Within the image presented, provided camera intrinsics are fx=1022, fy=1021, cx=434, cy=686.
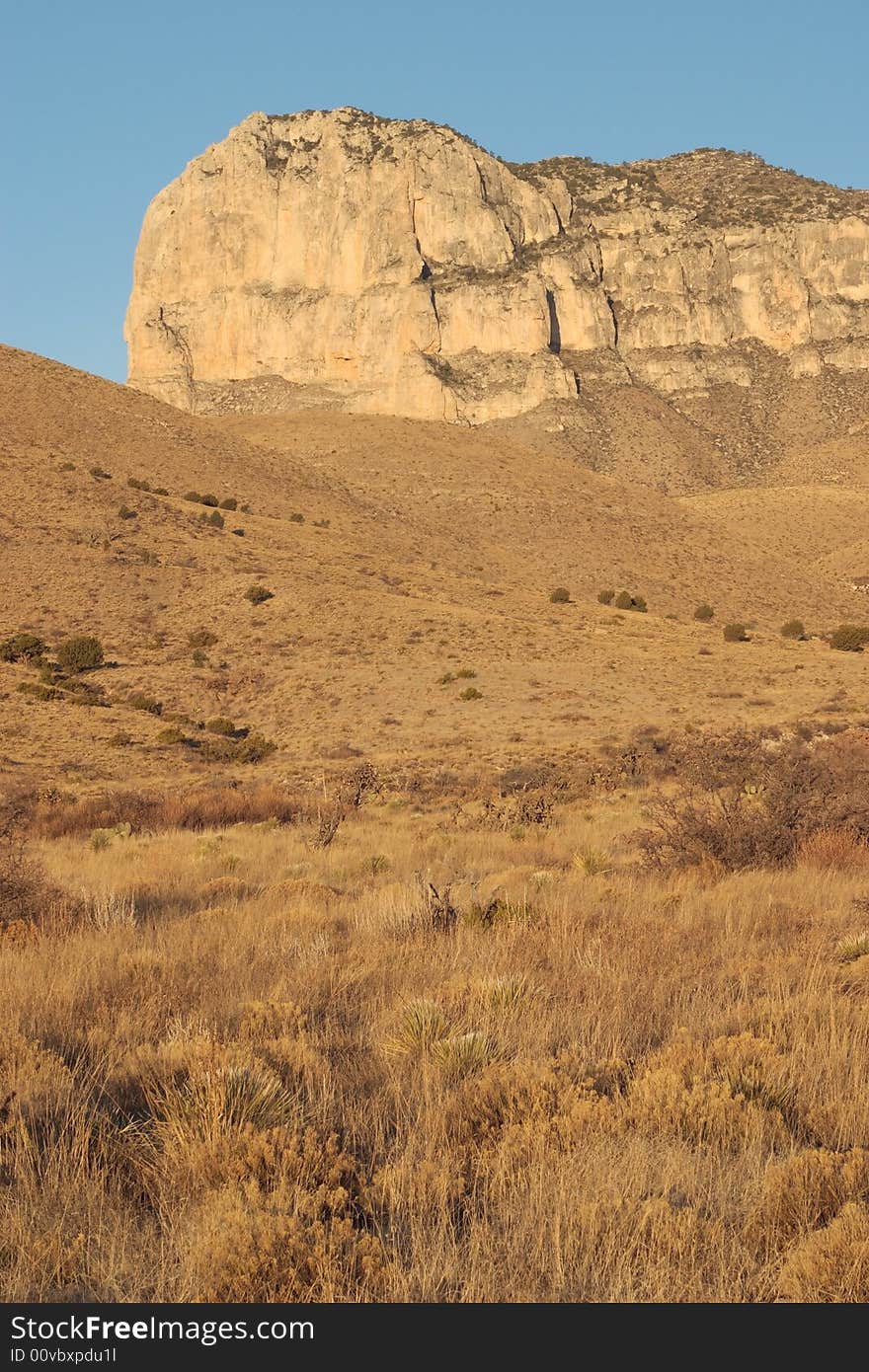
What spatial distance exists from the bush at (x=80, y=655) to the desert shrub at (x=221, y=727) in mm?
6940

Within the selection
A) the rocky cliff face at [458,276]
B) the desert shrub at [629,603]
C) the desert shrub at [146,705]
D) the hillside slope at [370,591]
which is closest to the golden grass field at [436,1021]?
the hillside slope at [370,591]

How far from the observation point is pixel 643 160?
171m

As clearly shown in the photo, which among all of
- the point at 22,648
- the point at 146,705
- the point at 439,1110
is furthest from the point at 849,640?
the point at 439,1110

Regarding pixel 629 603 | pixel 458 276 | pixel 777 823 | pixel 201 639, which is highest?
pixel 458 276

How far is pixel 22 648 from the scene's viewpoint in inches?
1479

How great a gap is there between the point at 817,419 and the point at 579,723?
335 feet

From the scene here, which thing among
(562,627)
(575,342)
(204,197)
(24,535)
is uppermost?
(204,197)

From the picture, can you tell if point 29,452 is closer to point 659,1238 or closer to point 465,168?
point 659,1238

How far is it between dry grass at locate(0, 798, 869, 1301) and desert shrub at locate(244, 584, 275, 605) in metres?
38.0

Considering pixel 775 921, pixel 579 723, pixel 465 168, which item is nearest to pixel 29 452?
pixel 579 723

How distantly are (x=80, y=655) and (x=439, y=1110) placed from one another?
36.2 metres

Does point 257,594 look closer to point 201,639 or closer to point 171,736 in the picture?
point 201,639

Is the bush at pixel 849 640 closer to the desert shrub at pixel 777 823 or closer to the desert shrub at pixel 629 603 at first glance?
the desert shrub at pixel 629 603

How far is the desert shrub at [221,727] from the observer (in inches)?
1288
